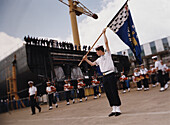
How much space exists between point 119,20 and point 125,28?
50 cm

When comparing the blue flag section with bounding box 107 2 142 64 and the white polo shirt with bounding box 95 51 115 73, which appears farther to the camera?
the blue flag section with bounding box 107 2 142 64

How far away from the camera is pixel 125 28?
6.04 meters

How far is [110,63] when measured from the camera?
4.12 meters

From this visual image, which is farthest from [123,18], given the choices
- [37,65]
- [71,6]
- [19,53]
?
[71,6]

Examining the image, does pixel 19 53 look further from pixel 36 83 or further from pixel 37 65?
pixel 36 83

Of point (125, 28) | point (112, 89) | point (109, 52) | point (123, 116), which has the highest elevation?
point (125, 28)

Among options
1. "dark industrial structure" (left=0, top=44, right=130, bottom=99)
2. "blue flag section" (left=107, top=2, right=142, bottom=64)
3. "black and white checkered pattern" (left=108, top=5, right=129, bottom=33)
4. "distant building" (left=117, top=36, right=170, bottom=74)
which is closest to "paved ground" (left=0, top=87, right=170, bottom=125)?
"blue flag section" (left=107, top=2, right=142, bottom=64)

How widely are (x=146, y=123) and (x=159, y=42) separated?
45638 millimetres

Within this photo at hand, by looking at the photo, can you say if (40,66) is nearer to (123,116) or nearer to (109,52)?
(109,52)

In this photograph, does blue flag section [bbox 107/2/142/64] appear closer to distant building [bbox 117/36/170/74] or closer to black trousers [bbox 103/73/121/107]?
black trousers [bbox 103/73/121/107]

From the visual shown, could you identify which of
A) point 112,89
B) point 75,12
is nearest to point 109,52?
point 112,89

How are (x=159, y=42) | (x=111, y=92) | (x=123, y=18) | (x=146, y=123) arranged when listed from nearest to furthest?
(x=146, y=123)
(x=111, y=92)
(x=123, y=18)
(x=159, y=42)

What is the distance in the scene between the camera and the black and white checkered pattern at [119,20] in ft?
17.9

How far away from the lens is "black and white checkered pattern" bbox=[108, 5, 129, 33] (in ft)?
17.9
